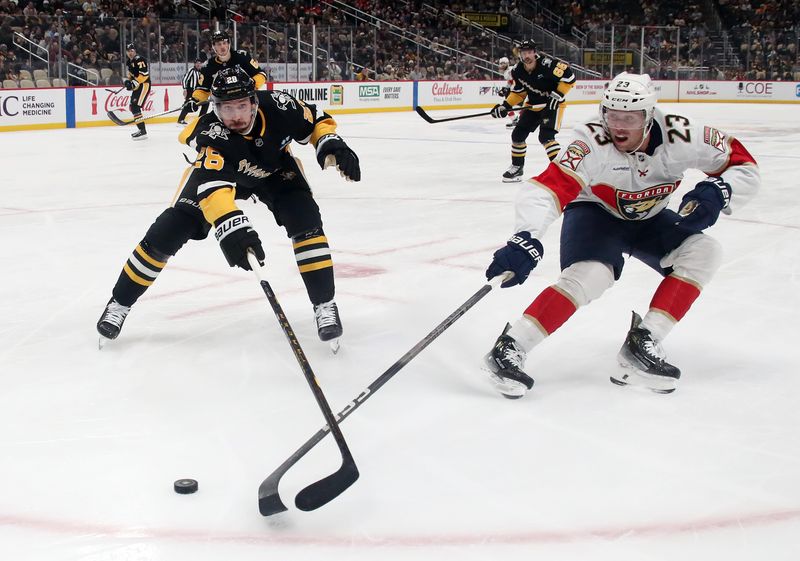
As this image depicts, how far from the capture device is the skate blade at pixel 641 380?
2.91 m

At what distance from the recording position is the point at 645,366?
9.68 feet

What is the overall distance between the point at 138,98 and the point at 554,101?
6323 mm

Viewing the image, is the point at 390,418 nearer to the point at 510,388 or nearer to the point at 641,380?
the point at 510,388

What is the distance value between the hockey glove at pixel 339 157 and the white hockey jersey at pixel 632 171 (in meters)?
0.69

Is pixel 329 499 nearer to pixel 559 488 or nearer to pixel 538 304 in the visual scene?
pixel 559 488

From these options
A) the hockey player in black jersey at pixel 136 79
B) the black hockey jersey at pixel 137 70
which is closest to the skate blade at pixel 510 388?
the hockey player in black jersey at pixel 136 79

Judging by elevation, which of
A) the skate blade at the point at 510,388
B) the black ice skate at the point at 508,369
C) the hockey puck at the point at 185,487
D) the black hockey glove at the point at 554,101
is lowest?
the hockey puck at the point at 185,487

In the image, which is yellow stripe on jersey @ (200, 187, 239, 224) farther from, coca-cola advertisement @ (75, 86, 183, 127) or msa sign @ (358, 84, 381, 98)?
msa sign @ (358, 84, 381, 98)

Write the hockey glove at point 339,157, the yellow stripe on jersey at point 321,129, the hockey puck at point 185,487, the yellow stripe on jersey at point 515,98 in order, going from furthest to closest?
the yellow stripe on jersey at point 515,98
the yellow stripe on jersey at point 321,129
the hockey glove at point 339,157
the hockey puck at point 185,487

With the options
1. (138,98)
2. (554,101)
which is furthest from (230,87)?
(138,98)

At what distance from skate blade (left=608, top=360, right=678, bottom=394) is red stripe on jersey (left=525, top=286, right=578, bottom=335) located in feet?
0.84

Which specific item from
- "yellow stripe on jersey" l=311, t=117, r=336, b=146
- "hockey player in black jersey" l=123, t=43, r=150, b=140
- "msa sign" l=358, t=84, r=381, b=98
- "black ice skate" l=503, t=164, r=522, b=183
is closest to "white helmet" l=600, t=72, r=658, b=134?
"yellow stripe on jersey" l=311, t=117, r=336, b=146

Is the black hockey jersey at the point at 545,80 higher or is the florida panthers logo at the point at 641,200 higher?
the black hockey jersey at the point at 545,80

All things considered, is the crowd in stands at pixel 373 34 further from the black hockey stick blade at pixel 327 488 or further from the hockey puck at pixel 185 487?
the black hockey stick blade at pixel 327 488
